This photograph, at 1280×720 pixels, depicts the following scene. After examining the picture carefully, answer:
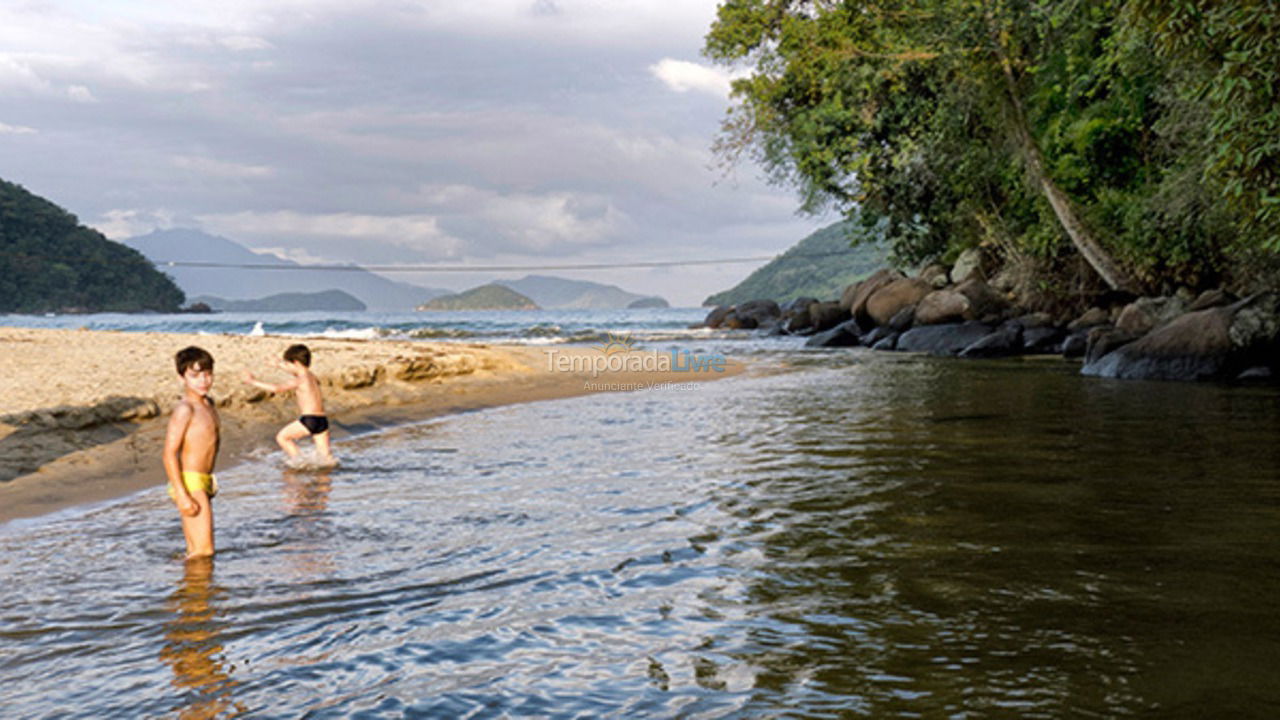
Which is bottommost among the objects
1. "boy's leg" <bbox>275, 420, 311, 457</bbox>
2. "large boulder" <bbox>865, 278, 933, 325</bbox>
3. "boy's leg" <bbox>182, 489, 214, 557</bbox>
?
"boy's leg" <bbox>182, 489, 214, 557</bbox>

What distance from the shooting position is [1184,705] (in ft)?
9.75

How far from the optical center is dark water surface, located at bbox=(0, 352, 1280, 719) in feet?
10.5

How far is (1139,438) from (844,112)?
21032 millimetres

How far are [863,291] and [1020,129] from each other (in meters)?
10.4

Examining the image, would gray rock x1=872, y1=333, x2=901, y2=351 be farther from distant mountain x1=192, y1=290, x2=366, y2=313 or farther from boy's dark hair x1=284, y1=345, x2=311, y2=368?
distant mountain x1=192, y1=290, x2=366, y2=313

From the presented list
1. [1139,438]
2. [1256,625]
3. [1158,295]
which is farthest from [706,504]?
[1158,295]

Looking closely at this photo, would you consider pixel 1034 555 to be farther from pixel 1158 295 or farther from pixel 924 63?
pixel 924 63

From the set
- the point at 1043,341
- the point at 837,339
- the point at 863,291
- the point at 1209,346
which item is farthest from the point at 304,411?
the point at 863,291

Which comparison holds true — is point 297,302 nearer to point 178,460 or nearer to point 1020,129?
point 1020,129

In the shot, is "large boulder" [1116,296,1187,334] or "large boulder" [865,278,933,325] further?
"large boulder" [865,278,933,325]

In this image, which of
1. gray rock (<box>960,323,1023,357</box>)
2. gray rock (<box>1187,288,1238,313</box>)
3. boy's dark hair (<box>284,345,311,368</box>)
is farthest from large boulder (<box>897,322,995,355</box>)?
boy's dark hair (<box>284,345,311,368</box>)

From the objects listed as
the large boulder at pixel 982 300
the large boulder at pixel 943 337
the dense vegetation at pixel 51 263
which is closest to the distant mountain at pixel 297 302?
the dense vegetation at pixel 51 263

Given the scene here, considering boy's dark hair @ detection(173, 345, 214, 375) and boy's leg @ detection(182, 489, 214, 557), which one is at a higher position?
boy's dark hair @ detection(173, 345, 214, 375)

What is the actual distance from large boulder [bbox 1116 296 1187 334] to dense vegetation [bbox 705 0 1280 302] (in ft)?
4.08
